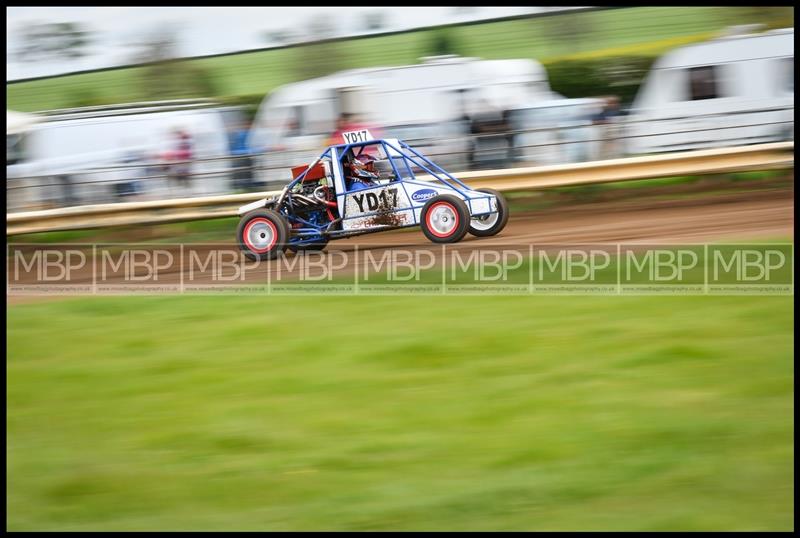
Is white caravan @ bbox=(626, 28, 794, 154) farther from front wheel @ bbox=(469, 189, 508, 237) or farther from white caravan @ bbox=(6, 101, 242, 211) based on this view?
white caravan @ bbox=(6, 101, 242, 211)

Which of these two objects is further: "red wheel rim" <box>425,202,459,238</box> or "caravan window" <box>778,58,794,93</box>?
"caravan window" <box>778,58,794,93</box>

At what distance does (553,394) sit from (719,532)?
159cm

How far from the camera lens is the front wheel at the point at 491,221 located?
9.68m

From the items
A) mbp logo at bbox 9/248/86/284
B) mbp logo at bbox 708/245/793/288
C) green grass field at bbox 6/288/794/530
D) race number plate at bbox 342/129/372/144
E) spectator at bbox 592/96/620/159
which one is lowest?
→ green grass field at bbox 6/288/794/530

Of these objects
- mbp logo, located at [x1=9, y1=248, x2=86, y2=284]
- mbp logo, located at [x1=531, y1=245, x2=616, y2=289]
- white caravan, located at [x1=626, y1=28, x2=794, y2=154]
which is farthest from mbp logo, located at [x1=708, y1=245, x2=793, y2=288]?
mbp logo, located at [x1=9, y1=248, x2=86, y2=284]

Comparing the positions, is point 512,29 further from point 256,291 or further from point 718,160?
point 256,291

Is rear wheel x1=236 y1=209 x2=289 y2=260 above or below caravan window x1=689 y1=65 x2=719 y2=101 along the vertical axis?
below

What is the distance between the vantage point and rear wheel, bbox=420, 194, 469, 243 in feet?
30.9

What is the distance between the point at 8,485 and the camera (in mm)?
4648

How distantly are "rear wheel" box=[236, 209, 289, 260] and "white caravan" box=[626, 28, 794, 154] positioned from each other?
4704 mm

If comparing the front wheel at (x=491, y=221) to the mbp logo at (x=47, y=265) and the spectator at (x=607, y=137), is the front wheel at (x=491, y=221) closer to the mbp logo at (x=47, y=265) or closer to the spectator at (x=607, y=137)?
the spectator at (x=607, y=137)

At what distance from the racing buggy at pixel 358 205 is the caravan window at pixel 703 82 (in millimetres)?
4650

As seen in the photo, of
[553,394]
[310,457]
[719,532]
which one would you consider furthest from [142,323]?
[719,532]

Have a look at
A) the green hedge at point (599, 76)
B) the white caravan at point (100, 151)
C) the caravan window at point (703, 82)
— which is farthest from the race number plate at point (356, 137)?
the caravan window at point (703, 82)
